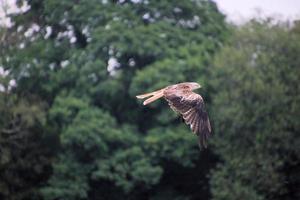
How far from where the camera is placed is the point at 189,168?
36.6 meters

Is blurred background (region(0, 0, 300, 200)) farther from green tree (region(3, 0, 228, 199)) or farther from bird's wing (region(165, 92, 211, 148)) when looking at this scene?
bird's wing (region(165, 92, 211, 148))

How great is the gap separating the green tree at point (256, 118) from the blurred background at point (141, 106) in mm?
31

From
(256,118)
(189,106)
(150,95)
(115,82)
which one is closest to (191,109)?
(189,106)

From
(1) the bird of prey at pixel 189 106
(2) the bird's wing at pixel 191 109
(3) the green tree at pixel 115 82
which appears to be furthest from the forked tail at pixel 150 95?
(3) the green tree at pixel 115 82

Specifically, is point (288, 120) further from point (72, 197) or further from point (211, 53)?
point (72, 197)

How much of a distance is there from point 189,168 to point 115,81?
Result: 146 inches

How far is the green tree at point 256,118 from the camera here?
34.6m

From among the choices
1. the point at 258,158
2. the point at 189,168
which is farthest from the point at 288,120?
the point at 189,168

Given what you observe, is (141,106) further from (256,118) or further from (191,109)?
(191,109)

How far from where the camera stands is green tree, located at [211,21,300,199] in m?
34.6

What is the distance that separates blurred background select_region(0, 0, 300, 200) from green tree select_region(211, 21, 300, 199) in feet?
0.10

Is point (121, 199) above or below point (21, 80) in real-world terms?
below

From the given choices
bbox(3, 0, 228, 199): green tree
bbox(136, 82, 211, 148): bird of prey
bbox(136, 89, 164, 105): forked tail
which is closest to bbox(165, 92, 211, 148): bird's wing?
bbox(136, 82, 211, 148): bird of prey

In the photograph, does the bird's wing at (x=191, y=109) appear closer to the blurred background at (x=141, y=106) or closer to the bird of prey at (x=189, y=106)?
the bird of prey at (x=189, y=106)
